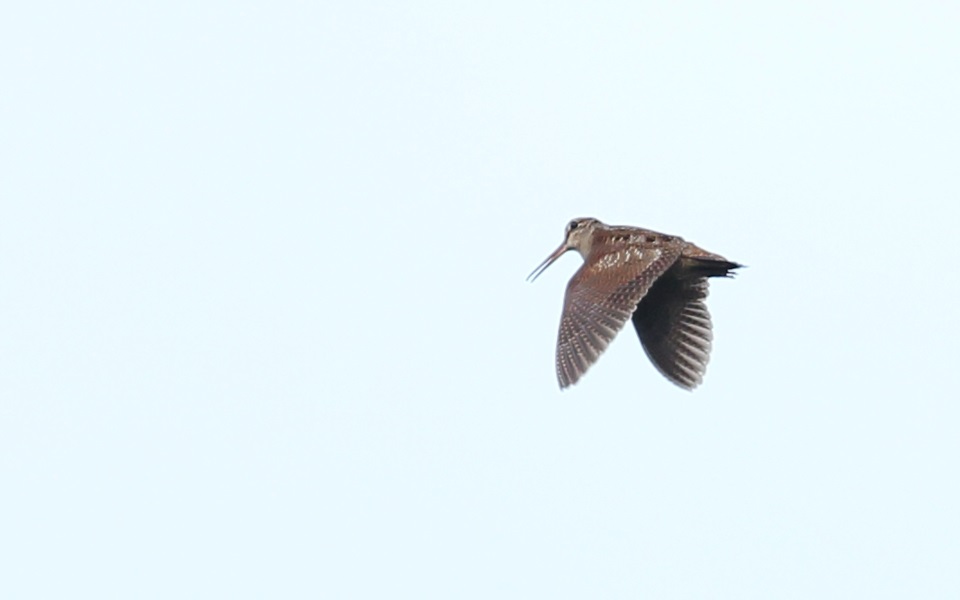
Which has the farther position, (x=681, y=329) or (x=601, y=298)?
(x=681, y=329)

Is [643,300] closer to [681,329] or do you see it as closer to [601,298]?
[681,329]

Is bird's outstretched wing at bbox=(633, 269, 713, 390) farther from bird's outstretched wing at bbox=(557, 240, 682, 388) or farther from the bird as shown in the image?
bird's outstretched wing at bbox=(557, 240, 682, 388)

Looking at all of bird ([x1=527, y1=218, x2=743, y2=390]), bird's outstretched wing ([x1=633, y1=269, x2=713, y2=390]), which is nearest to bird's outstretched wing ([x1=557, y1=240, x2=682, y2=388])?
bird ([x1=527, y1=218, x2=743, y2=390])

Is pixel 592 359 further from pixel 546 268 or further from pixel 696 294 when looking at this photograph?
pixel 546 268

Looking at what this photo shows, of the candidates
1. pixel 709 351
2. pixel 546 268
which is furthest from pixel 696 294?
pixel 546 268

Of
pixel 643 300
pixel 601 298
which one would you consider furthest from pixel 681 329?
pixel 601 298

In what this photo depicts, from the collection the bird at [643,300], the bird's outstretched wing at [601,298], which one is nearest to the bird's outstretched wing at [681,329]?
the bird at [643,300]

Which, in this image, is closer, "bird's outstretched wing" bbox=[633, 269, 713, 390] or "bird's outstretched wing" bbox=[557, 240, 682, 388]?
"bird's outstretched wing" bbox=[557, 240, 682, 388]

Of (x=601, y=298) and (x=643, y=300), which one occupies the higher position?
(x=643, y=300)
